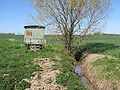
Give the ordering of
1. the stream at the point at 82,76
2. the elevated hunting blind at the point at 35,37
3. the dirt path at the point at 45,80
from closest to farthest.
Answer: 1. the dirt path at the point at 45,80
2. the stream at the point at 82,76
3. the elevated hunting blind at the point at 35,37

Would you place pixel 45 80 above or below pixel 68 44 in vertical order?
below

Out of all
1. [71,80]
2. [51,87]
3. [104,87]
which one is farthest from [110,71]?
[51,87]

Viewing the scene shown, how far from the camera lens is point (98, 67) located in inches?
843

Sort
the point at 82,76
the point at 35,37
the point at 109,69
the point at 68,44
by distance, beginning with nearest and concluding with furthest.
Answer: the point at 109,69 < the point at 82,76 < the point at 68,44 < the point at 35,37

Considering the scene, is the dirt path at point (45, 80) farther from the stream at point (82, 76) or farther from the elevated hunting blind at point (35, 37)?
the elevated hunting blind at point (35, 37)

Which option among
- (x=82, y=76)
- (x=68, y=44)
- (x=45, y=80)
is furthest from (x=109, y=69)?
(x=68, y=44)

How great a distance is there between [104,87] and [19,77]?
5.03 m

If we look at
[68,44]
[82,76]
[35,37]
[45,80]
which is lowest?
[82,76]

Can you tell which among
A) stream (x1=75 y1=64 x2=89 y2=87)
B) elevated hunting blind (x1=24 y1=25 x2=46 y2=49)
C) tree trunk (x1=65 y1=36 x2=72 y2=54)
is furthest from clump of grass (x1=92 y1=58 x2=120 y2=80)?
elevated hunting blind (x1=24 y1=25 x2=46 y2=49)

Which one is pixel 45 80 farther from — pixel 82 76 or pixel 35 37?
pixel 35 37

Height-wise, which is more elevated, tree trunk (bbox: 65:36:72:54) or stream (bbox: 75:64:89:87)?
tree trunk (bbox: 65:36:72:54)

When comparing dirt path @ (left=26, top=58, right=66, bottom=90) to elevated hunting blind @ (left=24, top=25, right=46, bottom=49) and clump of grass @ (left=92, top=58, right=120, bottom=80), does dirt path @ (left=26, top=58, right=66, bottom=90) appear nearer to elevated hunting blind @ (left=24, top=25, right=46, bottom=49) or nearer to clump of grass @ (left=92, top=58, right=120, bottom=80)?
clump of grass @ (left=92, top=58, right=120, bottom=80)

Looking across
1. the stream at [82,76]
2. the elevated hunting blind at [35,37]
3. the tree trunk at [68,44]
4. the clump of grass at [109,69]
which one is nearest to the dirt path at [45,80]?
the stream at [82,76]

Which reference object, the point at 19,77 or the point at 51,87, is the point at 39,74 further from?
the point at 51,87
